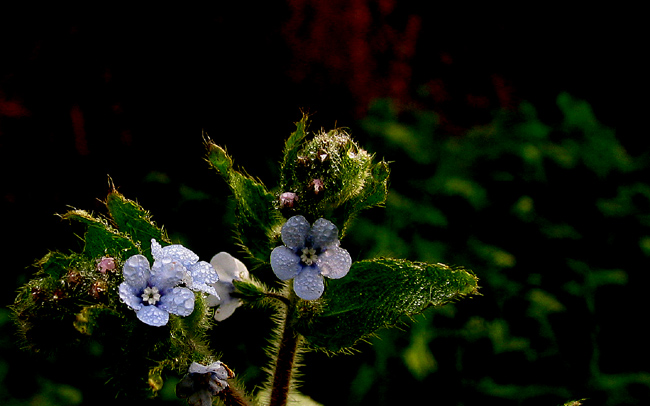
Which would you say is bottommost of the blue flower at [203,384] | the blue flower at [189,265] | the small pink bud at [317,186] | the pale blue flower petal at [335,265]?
the blue flower at [203,384]

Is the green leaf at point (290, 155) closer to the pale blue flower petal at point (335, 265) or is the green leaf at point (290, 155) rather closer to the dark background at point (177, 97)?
the pale blue flower petal at point (335, 265)

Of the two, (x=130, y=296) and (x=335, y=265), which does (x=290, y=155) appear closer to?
(x=335, y=265)

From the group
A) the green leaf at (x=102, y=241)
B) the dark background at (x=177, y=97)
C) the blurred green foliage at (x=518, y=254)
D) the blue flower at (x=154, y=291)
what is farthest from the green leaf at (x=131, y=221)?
the blurred green foliage at (x=518, y=254)

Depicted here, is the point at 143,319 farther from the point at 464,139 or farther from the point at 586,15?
the point at 586,15

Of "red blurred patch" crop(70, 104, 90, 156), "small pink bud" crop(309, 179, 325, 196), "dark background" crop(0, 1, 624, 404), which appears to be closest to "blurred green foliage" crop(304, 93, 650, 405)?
"dark background" crop(0, 1, 624, 404)

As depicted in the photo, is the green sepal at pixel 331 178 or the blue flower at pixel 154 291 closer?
the blue flower at pixel 154 291

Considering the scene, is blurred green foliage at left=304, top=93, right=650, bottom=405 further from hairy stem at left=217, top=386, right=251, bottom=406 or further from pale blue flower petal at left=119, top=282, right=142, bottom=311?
pale blue flower petal at left=119, top=282, right=142, bottom=311

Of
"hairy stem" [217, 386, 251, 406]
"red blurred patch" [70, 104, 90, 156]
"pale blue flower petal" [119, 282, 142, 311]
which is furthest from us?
"red blurred patch" [70, 104, 90, 156]
